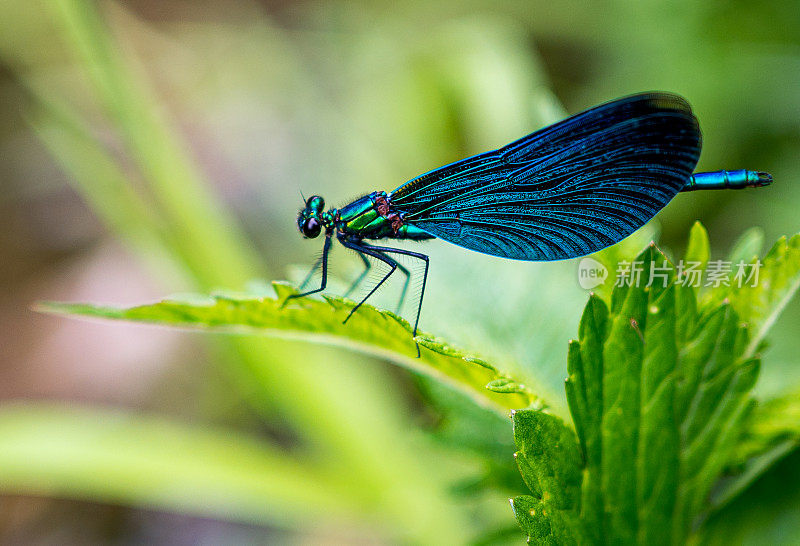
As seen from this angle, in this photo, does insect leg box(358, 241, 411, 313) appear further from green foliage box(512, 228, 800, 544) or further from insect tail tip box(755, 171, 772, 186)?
insect tail tip box(755, 171, 772, 186)

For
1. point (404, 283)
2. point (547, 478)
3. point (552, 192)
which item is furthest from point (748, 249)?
point (404, 283)

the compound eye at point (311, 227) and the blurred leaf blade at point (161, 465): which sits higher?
the compound eye at point (311, 227)

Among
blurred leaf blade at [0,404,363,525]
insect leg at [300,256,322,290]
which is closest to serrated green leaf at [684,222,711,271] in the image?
insect leg at [300,256,322,290]

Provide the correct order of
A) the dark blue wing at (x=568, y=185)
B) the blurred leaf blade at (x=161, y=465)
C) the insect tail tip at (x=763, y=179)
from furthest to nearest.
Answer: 1. the blurred leaf blade at (x=161, y=465)
2. the insect tail tip at (x=763, y=179)
3. the dark blue wing at (x=568, y=185)

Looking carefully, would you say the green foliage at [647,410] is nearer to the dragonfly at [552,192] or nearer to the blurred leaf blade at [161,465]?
the dragonfly at [552,192]

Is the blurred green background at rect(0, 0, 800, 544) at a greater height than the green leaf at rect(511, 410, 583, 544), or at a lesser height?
greater

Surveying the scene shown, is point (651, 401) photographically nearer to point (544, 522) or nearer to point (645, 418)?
point (645, 418)

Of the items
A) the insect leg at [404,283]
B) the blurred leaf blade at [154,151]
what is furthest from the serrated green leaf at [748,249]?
the blurred leaf blade at [154,151]

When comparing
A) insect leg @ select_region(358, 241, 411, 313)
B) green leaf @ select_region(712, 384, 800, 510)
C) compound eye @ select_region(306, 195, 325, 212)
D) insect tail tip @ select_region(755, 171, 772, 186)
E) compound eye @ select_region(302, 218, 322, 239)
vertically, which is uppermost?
compound eye @ select_region(306, 195, 325, 212)
